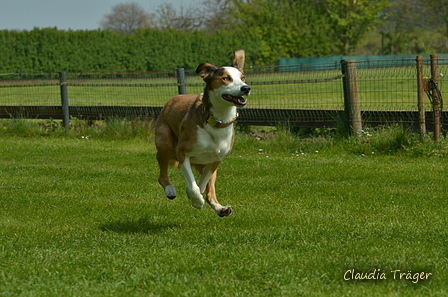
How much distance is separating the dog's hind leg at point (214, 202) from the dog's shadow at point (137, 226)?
17.1 inches

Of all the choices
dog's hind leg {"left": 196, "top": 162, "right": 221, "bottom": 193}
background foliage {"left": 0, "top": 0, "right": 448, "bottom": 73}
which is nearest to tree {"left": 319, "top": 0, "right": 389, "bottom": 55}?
background foliage {"left": 0, "top": 0, "right": 448, "bottom": 73}

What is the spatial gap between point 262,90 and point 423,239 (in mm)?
20554

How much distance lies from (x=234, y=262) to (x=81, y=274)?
3.81 ft

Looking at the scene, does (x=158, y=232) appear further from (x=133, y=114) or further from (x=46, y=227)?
(x=133, y=114)

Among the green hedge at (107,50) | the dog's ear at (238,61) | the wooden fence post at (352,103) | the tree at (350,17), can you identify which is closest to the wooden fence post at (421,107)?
the wooden fence post at (352,103)

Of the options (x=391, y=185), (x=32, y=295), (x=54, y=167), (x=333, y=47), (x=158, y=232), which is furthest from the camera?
(x=333, y=47)

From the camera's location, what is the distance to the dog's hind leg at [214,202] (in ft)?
20.4

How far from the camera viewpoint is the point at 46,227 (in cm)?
645

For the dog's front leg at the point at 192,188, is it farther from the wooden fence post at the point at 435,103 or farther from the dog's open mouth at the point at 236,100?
the wooden fence post at the point at 435,103

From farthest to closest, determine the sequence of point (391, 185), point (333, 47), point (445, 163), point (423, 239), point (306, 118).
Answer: point (333, 47)
point (306, 118)
point (445, 163)
point (391, 185)
point (423, 239)

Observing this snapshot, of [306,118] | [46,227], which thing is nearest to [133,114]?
[306,118]

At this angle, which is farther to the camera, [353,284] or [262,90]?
[262,90]

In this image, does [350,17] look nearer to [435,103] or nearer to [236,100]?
[435,103]

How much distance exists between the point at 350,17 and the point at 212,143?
5389cm
